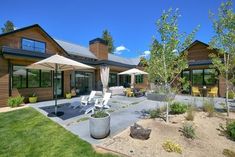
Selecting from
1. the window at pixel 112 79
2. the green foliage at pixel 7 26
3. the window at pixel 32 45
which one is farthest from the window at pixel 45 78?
the green foliage at pixel 7 26

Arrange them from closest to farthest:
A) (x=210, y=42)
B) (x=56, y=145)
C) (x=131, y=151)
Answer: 1. (x=131, y=151)
2. (x=56, y=145)
3. (x=210, y=42)

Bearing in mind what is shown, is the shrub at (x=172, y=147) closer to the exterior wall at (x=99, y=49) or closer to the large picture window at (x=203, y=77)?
the large picture window at (x=203, y=77)

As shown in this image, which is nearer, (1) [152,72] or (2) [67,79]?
(1) [152,72]

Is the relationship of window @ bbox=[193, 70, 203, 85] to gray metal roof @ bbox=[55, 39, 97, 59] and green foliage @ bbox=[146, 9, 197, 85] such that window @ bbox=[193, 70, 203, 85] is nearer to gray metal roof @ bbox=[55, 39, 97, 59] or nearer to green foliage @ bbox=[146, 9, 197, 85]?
green foliage @ bbox=[146, 9, 197, 85]

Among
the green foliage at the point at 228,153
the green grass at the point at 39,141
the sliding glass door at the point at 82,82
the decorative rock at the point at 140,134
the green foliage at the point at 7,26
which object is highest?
the green foliage at the point at 7,26

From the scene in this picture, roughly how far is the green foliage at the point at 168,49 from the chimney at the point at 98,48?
18.4 meters

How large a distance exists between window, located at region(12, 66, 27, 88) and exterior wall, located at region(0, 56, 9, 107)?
1.62 feet

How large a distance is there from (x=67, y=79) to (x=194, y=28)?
42.9 ft

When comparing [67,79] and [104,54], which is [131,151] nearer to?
[67,79]

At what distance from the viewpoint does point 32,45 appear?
45.6ft

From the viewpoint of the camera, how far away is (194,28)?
265 inches

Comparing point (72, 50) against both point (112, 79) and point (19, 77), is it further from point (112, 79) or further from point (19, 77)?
point (19, 77)

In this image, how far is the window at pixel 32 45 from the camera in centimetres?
1337

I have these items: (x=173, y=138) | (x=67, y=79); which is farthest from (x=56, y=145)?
(x=67, y=79)
